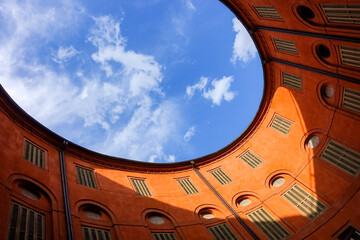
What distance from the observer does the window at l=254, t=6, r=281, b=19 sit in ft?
49.2

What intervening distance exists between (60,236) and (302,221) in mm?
11677

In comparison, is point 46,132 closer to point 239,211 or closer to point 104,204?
point 104,204

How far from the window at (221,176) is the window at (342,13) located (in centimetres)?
1135

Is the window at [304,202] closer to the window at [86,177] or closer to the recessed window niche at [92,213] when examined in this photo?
the recessed window niche at [92,213]

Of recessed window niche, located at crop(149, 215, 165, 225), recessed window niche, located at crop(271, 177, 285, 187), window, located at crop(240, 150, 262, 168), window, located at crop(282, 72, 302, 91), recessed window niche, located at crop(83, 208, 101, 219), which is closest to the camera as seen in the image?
recessed window niche, located at crop(83, 208, 101, 219)

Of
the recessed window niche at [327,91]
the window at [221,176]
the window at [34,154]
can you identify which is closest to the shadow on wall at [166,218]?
→ the window at [221,176]

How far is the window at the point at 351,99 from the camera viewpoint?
14133 millimetres

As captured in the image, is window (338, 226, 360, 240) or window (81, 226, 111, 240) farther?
window (338, 226, 360, 240)

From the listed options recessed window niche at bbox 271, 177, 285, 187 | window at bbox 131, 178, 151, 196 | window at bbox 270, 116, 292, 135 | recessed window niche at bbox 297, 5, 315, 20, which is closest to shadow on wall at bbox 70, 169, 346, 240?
window at bbox 131, 178, 151, 196

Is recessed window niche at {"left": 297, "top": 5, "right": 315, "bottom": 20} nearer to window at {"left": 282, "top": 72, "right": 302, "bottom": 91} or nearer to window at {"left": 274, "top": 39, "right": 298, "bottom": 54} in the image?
window at {"left": 274, "top": 39, "right": 298, "bottom": 54}

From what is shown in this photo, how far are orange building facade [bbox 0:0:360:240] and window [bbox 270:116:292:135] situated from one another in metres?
0.08

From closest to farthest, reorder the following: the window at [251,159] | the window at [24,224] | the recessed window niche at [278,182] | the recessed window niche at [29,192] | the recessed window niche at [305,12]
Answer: the window at [24,224], the recessed window niche at [29,192], the recessed window niche at [305,12], the recessed window niche at [278,182], the window at [251,159]

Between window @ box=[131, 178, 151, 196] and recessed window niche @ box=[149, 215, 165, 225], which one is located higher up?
window @ box=[131, 178, 151, 196]

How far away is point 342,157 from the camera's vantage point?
14.6 m
